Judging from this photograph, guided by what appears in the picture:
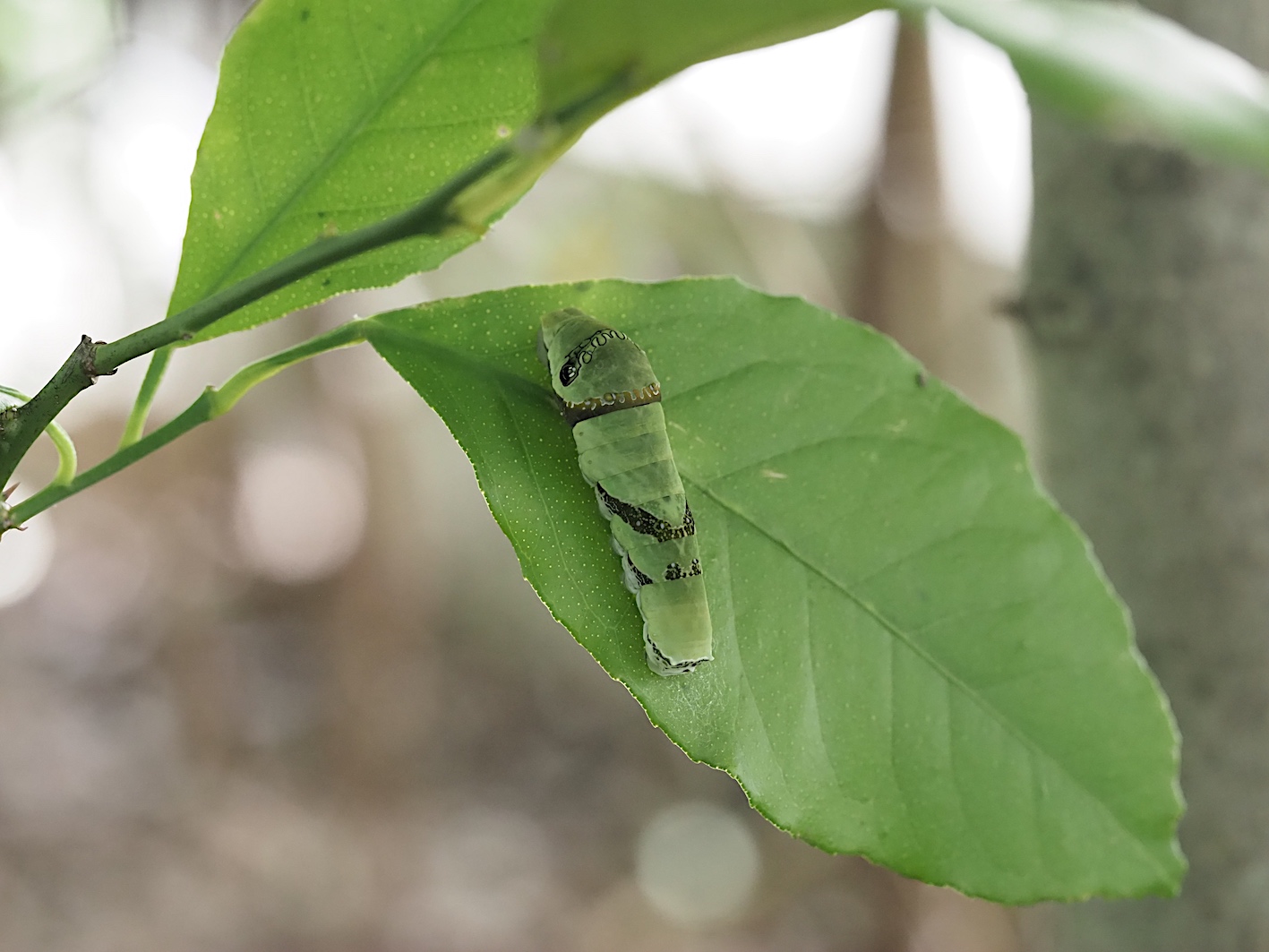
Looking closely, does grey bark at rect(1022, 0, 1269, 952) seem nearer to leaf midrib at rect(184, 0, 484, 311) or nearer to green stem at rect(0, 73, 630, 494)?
leaf midrib at rect(184, 0, 484, 311)

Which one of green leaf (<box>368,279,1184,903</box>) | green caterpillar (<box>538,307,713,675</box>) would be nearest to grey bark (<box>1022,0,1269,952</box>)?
green leaf (<box>368,279,1184,903</box>)

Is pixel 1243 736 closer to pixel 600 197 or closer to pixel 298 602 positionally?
pixel 600 197

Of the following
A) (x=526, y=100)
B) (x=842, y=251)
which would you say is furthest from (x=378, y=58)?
(x=842, y=251)

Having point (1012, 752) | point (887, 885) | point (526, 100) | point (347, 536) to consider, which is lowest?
point (887, 885)

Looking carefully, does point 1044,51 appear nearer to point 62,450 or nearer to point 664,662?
point 664,662

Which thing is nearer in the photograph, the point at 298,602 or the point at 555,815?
the point at 555,815

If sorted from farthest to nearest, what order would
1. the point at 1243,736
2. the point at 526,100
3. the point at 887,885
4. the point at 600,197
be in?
the point at 600,197
the point at 887,885
the point at 1243,736
the point at 526,100

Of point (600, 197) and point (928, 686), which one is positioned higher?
point (928, 686)

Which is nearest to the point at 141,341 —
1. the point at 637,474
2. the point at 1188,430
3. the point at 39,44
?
the point at 637,474
